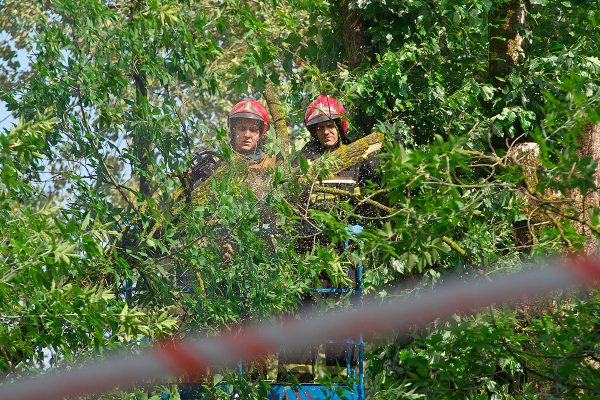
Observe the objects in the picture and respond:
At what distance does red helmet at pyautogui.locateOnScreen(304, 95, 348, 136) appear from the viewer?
881cm

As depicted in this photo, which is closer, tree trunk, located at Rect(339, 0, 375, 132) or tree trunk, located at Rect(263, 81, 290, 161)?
A: tree trunk, located at Rect(263, 81, 290, 161)

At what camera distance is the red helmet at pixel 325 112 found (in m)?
8.81

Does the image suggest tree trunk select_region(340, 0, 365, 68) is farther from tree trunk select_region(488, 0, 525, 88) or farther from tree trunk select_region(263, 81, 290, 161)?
tree trunk select_region(488, 0, 525, 88)

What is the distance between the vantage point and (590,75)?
877 cm

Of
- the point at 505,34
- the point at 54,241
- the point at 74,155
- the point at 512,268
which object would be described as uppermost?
the point at 505,34

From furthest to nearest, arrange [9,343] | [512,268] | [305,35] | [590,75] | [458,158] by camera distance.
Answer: [305,35] → [590,75] → [512,268] → [9,343] → [458,158]

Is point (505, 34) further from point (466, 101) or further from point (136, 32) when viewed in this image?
point (136, 32)

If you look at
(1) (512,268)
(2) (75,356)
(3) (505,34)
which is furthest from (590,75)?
(2) (75,356)

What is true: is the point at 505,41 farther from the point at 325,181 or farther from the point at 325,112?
the point at 325,181

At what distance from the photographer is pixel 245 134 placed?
30.3 feet

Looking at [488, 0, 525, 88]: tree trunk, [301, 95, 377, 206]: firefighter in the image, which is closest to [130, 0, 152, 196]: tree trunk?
[301, 95, 377, 206]: firefighter

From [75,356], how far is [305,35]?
476cm

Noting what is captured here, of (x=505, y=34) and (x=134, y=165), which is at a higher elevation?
(x=505, y=34)

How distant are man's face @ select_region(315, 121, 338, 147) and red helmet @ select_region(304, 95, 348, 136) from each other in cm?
7
